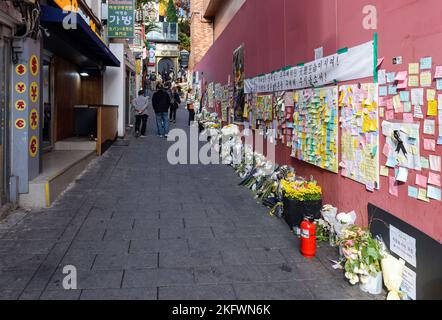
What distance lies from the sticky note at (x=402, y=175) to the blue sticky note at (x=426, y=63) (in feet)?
2.88

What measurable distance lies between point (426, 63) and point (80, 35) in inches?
292

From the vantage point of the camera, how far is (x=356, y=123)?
480cm

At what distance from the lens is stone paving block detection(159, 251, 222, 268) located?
4.54m

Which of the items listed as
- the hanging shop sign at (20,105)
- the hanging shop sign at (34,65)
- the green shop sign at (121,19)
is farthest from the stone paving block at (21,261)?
the green shop sign at (121,19)

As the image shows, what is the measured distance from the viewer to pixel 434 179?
3.42 m

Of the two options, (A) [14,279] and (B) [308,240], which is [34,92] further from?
(B) [308,240]

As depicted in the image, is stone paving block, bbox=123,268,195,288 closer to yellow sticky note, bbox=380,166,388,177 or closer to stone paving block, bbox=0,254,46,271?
stone paving block, bbox=0,254,46,271

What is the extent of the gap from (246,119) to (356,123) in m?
6.53

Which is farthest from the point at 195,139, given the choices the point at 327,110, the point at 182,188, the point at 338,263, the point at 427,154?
the point at 427,154

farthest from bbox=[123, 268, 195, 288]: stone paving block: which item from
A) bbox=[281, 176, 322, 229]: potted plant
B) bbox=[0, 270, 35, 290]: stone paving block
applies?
bbox=[281, 176, 322, 229]: potted plant

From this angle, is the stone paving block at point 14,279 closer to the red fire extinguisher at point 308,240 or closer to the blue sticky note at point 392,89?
the red fire extinguisher at point 308,240

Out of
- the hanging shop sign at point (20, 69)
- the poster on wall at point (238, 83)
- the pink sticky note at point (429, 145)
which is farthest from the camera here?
the poster on wall at point (238, 83)

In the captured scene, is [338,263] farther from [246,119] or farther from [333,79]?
[246,119]

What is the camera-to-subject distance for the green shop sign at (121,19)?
48.8 feet
